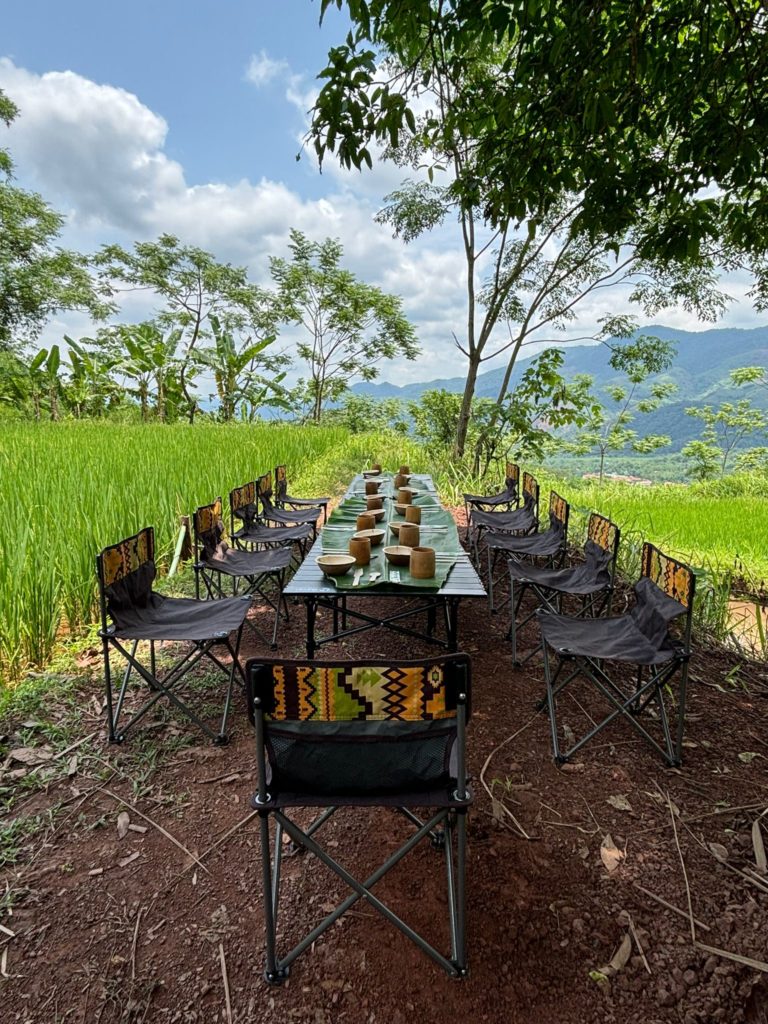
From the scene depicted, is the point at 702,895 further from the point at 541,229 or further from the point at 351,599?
the point at 541,229

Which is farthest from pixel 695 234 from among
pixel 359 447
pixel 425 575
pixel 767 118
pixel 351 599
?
pixel 359 447

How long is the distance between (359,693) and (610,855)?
115 cm

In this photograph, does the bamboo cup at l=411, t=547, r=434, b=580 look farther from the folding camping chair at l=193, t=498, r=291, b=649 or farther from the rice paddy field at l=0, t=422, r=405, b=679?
the rice paddy field at l=0, t=422, r=405, b=679

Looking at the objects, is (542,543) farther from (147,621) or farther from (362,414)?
(362,414)

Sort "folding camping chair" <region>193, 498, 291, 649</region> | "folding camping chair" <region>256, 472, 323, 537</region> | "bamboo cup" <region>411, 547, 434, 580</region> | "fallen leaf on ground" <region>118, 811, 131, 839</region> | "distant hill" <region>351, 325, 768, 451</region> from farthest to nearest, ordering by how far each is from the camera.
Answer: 1. "distant hill" <region>351, 325, 768, 451</region>
2. "folding camping chair" <region>256, 472, 323, 537</region>
3. "folding camping chair" <region>193, 498, 291, 649</region>
4. "bamboo cup" <region>411, 547, 434, 580</region>
5. "fallen leaf on ground" <region>118, 811, 131, 839</region>

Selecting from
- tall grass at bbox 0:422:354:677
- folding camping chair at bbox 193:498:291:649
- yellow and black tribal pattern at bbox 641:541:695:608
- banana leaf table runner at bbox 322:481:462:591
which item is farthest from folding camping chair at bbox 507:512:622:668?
tall grass at bbox 0:422:354:677

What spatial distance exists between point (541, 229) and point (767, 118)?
21.5 ft

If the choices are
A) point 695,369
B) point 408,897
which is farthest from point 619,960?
point 695,369

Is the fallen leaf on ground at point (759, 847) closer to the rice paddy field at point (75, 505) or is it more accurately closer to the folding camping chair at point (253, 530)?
the folding camping chair at point (253, 530)

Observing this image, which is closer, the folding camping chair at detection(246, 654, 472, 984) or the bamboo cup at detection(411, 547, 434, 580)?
the folding camping chair at detection(246, 654, 472, 984)

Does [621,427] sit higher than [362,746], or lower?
higher

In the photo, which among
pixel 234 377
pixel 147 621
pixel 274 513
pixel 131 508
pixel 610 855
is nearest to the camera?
pixel 610 855

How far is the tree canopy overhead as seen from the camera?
2.02 m

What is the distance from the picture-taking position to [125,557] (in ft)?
8.07
